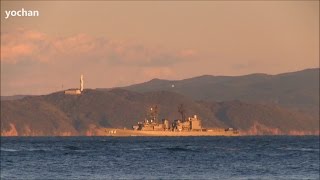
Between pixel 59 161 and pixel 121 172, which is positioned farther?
pixel 59 161

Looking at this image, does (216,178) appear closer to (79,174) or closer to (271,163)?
(79,174)

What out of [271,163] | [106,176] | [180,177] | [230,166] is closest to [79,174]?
[106,176]

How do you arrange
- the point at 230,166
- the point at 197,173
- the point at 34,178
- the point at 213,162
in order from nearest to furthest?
the point at 34,178
the point at 197,173
the point at 230,166
the point at 213,162

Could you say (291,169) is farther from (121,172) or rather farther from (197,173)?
(121,172)

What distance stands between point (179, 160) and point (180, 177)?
2995cm

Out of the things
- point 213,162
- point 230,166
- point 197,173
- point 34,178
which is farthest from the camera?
point 213,162

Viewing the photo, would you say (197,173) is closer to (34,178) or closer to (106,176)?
(106,176)

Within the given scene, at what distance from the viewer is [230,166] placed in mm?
100188

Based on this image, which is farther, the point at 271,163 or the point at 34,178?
the point at 271,163

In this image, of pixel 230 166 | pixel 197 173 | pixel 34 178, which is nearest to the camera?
pixel 34 178

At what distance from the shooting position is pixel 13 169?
3787 inches

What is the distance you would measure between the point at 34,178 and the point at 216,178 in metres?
15.6

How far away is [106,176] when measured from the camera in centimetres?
8500

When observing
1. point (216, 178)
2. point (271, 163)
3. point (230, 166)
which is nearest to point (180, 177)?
point (216, 178)
